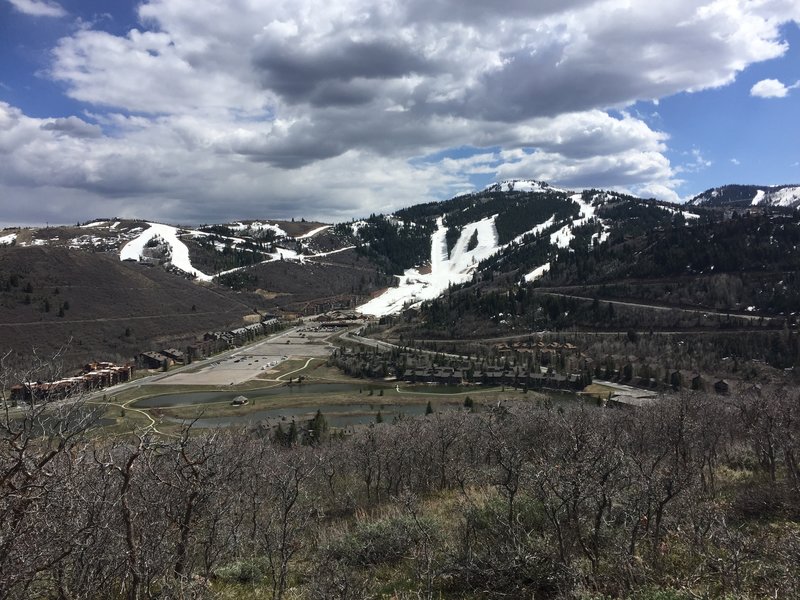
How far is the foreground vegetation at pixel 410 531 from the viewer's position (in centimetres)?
815

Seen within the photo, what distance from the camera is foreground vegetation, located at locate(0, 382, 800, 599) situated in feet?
26.7

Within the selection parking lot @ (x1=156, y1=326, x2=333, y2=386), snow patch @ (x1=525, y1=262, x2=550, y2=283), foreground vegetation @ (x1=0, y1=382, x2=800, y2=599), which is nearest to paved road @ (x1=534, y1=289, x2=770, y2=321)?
snow patch @ (x1=525, y1=262, x2=550, y2=283)

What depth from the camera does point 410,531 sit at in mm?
15469

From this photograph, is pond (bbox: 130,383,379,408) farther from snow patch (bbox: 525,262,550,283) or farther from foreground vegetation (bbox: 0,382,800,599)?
snow patch (bbox: 525,262,550,283)

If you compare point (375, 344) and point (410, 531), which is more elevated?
point (410, 531)

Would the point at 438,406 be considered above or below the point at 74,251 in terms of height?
below

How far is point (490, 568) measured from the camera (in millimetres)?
11648

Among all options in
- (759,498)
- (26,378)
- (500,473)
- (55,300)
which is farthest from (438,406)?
(55,300)

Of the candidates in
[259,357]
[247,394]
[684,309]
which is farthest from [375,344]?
[684,309]

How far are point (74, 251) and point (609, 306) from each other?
489ft

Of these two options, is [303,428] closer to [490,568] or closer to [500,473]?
[500,473]

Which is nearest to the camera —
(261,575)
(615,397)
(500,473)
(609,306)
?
(261,575)

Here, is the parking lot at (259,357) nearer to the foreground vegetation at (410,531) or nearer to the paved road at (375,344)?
the paved road at (375,344)

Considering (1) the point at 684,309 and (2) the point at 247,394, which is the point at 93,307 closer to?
(2) the point at 247,394
